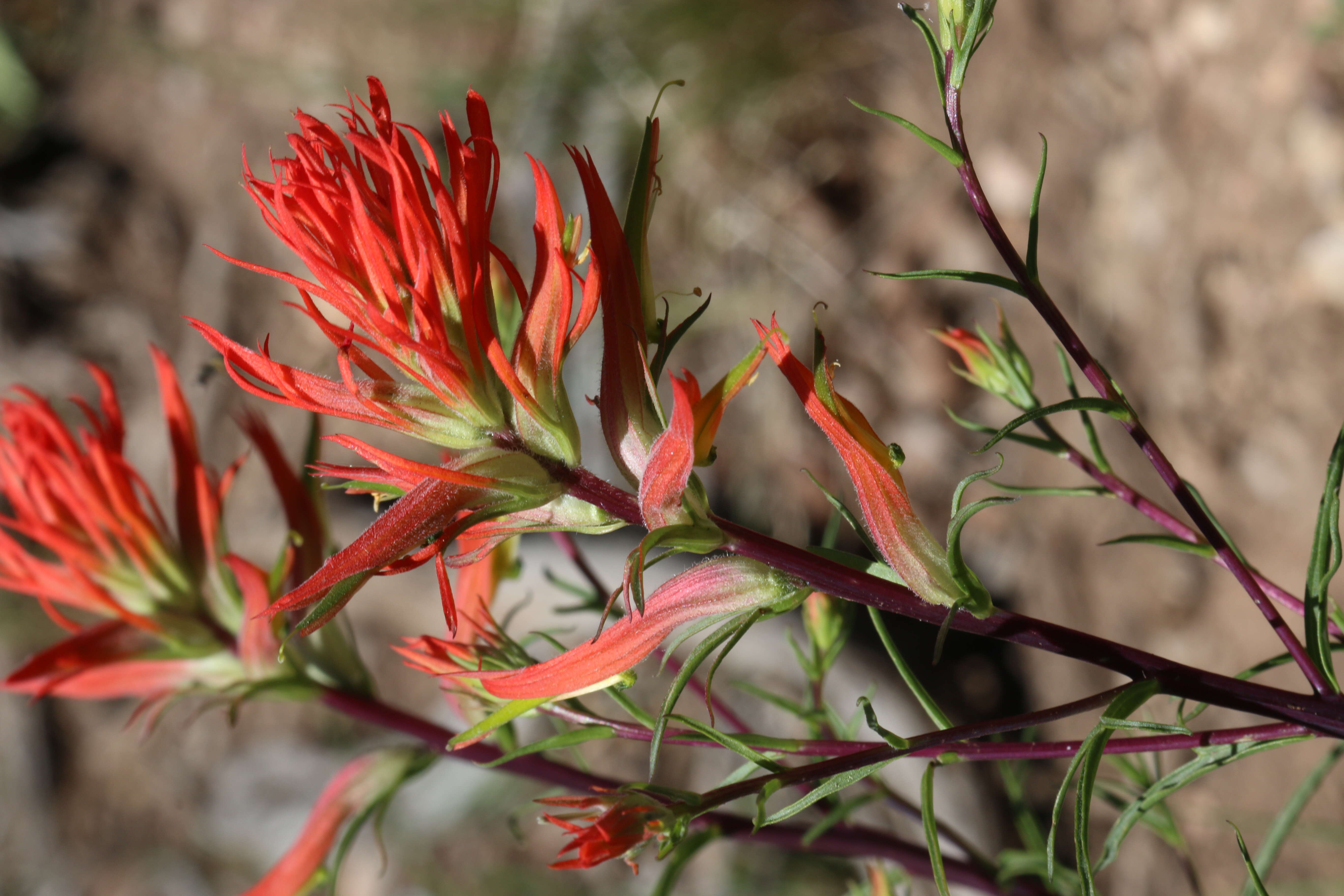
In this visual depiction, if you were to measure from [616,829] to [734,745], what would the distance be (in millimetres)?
90

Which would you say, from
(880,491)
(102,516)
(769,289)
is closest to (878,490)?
(880,491)

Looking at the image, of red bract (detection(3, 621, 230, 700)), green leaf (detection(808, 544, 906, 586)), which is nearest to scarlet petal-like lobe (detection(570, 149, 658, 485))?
green leaf (detection(808, 544, 906, 586))

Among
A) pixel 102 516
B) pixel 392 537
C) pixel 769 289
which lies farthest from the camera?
pixel 769 289

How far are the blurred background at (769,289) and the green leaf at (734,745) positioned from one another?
1.28 m

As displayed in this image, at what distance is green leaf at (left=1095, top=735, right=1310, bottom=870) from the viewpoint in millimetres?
537

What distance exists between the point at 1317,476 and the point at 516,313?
6.13 ft

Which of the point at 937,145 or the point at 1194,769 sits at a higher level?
the point at 937,145

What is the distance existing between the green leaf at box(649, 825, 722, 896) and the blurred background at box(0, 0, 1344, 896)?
1.20 meters

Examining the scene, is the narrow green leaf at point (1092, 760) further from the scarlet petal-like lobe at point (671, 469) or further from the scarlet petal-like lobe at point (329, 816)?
the scarlet petal-like lobe at point (329, 816)

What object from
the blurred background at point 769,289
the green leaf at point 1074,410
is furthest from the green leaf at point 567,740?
the blurred background at point 769,289

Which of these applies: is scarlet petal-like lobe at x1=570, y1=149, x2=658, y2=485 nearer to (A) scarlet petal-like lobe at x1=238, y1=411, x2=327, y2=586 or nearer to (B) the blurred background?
(A) scarlet petal-like lobe at x1=238, y1=411, x2=327, y2=586

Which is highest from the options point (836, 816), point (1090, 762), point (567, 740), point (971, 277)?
point (971, 277)

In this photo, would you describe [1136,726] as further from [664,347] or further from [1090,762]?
[664,347]

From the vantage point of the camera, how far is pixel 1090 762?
0.47 meters
